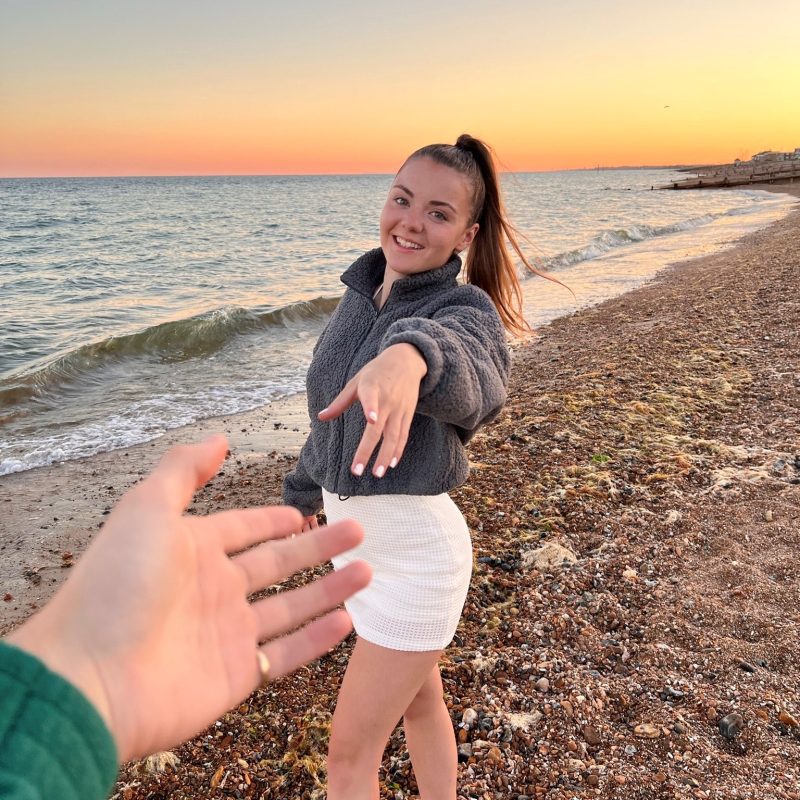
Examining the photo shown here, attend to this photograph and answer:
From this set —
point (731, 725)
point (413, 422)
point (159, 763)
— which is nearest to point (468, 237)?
point (413, 422)

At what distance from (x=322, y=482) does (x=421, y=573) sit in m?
0.49

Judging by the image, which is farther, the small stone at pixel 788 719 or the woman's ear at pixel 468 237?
the small stone at pixel 788 719

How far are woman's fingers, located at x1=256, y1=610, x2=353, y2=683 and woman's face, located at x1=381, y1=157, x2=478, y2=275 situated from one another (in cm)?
140

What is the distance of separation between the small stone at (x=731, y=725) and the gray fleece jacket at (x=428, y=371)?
1.84 meters

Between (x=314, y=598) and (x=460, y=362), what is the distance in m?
0.76

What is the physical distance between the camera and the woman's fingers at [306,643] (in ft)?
4.36

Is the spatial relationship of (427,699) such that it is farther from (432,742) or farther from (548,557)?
(548,557)

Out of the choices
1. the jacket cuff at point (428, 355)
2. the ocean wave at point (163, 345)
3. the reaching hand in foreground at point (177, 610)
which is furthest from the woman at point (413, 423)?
the ocean wave at point (163, 345)

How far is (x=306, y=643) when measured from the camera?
1343 mm

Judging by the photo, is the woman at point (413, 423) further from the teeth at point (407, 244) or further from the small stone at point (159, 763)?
the small stone at point (159, 763)

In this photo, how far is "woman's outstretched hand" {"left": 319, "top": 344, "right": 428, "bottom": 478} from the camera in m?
1.49

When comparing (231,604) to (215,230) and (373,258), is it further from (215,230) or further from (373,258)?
(215,230)

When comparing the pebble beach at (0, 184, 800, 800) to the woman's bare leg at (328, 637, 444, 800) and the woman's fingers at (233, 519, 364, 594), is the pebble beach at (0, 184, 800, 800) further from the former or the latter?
the woman's fingers at (233, 519, 364, 594)

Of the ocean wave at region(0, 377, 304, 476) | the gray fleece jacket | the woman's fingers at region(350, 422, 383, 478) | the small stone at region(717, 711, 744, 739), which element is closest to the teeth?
the gray fleece jacket
